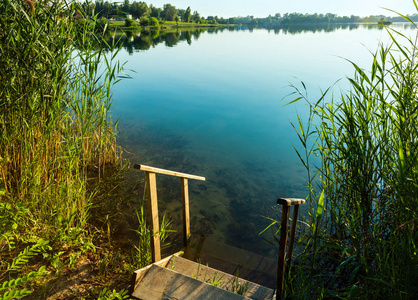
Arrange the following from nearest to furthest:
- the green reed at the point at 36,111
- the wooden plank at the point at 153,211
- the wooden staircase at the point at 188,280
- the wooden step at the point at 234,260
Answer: the wooden staircase at the point at 188,280, the wooden plank at the point at 153,211, the green reed at the point at 36,111, the wooden step at the point at 234,260

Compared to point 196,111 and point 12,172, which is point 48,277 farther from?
point 196,111

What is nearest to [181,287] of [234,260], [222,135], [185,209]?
[185,209]

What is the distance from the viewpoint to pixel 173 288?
8.06 feet

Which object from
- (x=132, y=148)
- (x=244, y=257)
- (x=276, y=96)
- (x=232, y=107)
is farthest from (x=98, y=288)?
(x=276, y=96)

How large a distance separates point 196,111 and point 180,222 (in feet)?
21.0

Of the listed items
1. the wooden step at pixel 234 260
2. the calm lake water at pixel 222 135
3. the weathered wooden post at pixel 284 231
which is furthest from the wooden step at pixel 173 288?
the calm lake water at pixel 222 135

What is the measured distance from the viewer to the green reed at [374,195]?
199 centimetres

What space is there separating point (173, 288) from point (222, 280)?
1.89 ft

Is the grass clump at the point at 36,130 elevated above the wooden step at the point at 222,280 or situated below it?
above

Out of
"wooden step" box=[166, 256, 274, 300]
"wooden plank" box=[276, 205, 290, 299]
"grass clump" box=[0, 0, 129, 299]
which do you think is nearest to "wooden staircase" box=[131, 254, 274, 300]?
"wooden step" box=[166, 256, 274, 300]

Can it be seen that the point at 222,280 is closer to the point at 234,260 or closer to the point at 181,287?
the point at 181,287

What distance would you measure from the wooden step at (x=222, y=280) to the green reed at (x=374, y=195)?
275 millimetres

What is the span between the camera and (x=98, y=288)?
272 cm

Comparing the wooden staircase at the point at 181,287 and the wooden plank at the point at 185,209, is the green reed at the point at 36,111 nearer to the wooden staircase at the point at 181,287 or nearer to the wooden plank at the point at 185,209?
the wooden staircase at the point at 181,287
